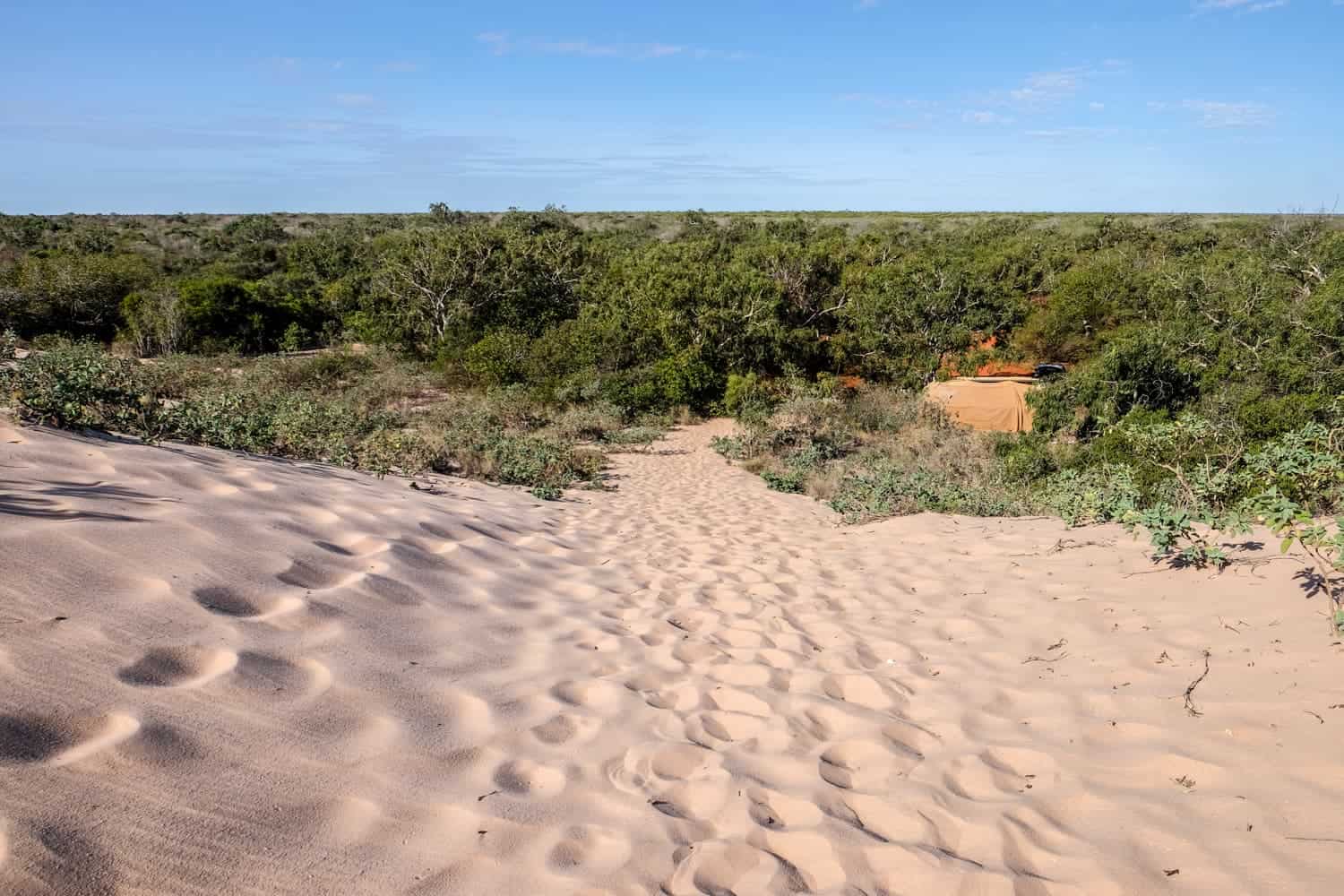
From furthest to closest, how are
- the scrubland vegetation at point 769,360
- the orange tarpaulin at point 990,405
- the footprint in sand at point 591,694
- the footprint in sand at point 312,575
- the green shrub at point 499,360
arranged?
the green shrub at point 499,360 → the orange tarpaulin at point 990,405 → the scrubland vegetation at point 769,360 → the footprint in sand at point 312,575 → the footprint in sand at point 591,694

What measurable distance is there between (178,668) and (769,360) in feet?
53.9

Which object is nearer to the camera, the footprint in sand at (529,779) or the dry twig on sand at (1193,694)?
the footprint in sand at (529,779)

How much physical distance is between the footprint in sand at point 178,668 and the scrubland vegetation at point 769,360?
3.78 m

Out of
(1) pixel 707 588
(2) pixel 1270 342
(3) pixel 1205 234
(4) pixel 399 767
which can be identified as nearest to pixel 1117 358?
(2) pixel 1270 342

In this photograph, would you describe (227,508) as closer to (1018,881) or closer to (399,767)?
(399,767)

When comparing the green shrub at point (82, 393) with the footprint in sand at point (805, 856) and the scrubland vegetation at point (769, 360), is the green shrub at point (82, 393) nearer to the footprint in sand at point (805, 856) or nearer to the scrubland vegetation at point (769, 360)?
the scrubland vegetation at point (769, 360)

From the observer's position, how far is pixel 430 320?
20344 millimetres

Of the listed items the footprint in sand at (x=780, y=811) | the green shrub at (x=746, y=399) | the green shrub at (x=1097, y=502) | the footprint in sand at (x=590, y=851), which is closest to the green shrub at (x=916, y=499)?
the green shrub at (x=1097, y=502)

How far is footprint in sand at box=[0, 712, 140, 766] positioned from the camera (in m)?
1.83

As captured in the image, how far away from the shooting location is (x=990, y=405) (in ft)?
48.5

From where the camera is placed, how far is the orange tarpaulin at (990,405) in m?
14.5

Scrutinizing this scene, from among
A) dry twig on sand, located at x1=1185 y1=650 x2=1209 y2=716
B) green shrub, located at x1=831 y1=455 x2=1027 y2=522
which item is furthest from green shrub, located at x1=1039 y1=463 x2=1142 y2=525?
dry twig on sand, located at x1=1185 y1=650 x2=1209 y2=716

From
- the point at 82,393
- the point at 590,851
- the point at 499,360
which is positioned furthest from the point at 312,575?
the point at 499,360

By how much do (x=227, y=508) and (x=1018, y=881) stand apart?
156 inches
